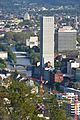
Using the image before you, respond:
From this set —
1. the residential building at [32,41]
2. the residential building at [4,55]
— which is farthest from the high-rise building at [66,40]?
the residential building at [32,41]

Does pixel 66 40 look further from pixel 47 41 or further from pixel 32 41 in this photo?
pixel 47 41

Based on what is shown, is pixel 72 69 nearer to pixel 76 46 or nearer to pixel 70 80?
pixel 70 80

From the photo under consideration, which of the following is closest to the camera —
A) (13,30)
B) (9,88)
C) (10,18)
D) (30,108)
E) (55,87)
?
(30,108)

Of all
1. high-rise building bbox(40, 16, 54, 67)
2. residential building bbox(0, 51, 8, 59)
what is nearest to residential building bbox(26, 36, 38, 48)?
residential building bbox(0, 51, 8, 59)

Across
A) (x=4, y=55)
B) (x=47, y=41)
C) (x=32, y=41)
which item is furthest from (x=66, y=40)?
(x=47, y=41)

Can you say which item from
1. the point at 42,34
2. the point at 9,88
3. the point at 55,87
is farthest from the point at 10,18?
the point at 9,88

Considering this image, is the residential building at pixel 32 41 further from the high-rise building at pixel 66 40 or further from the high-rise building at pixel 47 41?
the high-rise building at pixel 47 41
